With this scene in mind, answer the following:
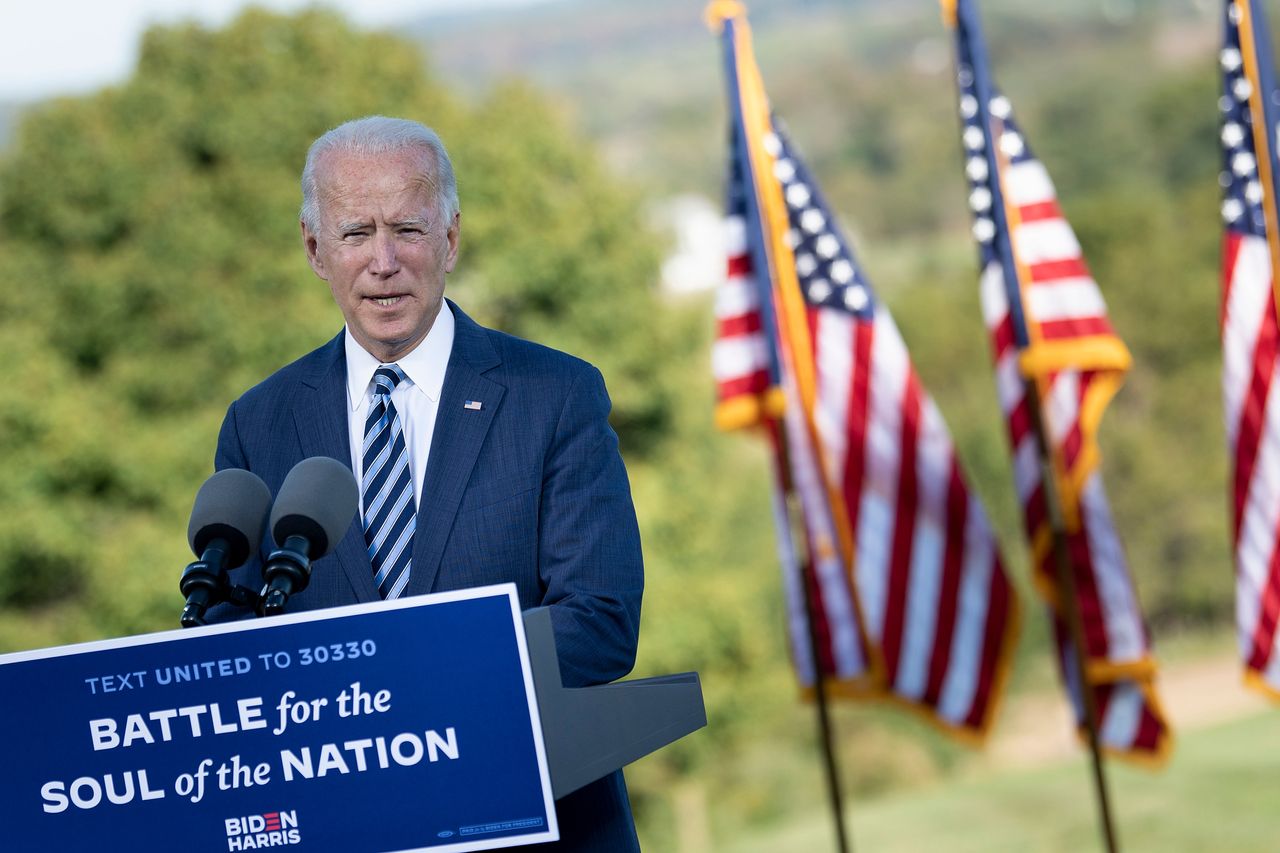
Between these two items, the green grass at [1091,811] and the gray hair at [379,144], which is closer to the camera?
the gray hair at [379,144]

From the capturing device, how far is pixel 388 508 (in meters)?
2.69

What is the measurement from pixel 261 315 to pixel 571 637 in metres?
16.2

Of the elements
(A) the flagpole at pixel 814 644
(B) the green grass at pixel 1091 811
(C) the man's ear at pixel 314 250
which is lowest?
(B) the green grass at pixel 1091 811

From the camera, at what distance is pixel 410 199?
268 cm

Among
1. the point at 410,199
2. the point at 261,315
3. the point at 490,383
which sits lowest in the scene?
the point at 490,383

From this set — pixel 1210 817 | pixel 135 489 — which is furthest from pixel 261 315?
pixel 1210 817

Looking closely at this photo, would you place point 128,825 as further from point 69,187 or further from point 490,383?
point 69,187

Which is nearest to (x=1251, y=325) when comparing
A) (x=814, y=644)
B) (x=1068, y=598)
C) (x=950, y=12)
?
(x=1068, y=598)

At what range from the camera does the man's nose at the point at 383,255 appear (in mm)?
2678

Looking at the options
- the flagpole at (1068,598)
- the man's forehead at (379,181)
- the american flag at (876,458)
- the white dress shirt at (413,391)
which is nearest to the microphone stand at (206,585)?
the white dress shirt at (413,391)

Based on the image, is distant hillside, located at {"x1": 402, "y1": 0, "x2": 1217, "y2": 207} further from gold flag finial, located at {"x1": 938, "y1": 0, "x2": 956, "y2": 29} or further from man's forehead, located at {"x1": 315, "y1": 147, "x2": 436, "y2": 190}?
man's forehead, located at {"x1": 315, "y1": 147, "x2": 436, "y2": 190}

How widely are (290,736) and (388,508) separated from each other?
1.71 ft

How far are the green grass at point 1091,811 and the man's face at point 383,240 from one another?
1308 cm

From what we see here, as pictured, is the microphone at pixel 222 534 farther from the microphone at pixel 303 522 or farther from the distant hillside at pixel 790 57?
the distant hillside at pixel 790 57
